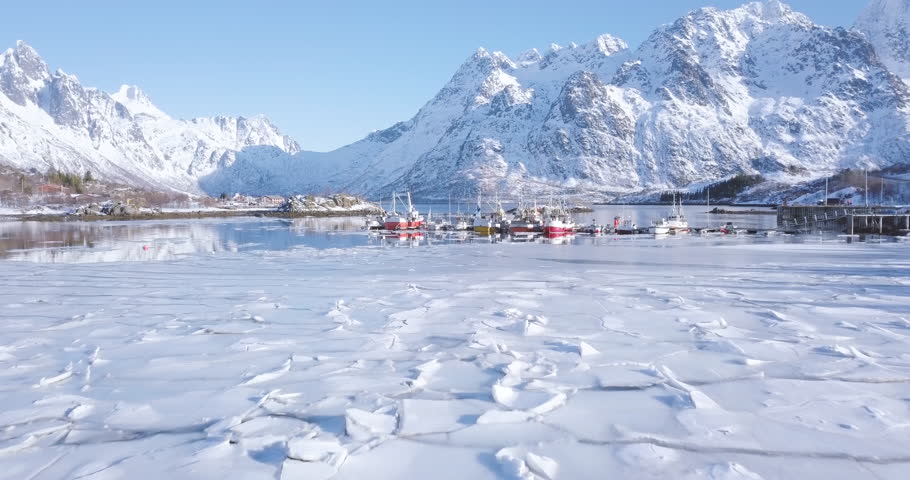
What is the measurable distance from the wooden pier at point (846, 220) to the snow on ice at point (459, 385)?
60.2m

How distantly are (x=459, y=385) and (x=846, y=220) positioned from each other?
266 feet

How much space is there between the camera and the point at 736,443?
7.48 metres

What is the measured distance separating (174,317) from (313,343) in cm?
532

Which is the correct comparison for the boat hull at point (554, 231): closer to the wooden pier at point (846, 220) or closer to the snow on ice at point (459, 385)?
the wooden pier at point (846, 220)

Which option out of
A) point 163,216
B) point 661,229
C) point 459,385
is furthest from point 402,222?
point 163,216

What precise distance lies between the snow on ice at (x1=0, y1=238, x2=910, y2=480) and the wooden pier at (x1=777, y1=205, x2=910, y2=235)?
197ft

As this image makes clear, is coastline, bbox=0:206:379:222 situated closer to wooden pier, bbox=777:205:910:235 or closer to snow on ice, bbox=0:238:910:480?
wooden pier, bbox=777:205:910:235

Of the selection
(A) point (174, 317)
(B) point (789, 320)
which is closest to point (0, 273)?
(A) point (174, 317)

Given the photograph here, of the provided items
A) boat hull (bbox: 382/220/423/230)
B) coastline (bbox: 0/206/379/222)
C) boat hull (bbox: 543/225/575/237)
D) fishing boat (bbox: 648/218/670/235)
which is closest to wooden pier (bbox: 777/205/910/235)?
fishing boat (bbox: 648/218/670/235)

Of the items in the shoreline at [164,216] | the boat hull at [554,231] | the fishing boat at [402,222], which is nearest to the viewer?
the boat hull at [554,231]

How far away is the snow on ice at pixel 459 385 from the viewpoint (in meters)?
7.14

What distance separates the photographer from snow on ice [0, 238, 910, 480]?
281 inches

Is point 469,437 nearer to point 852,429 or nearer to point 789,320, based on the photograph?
point 852,429

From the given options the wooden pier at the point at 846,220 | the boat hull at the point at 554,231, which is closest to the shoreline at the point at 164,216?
the boat hull at the point at 554,231
